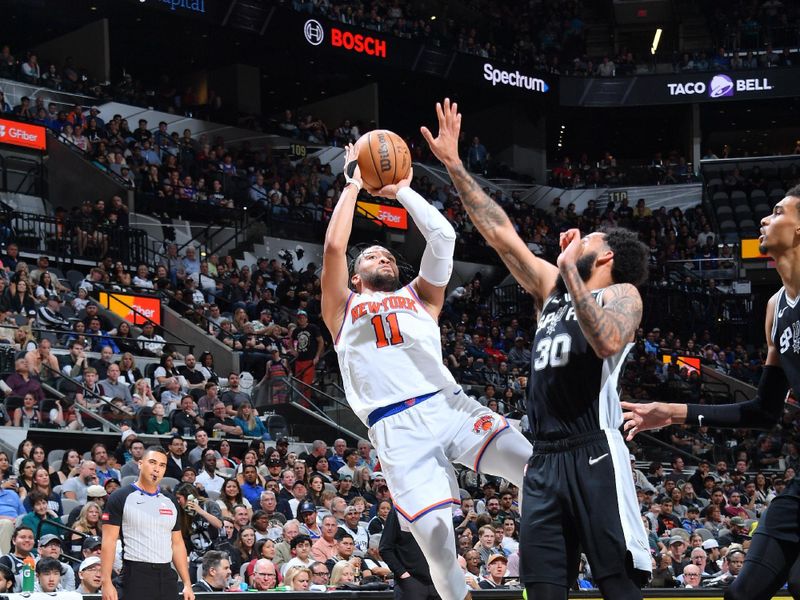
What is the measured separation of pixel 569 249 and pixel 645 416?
101 centimetres

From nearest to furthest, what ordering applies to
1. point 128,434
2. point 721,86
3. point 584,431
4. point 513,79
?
1. point 584,431
2. point 128,434
3. point 513,79
4. point 721,86

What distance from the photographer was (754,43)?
38.1 meters

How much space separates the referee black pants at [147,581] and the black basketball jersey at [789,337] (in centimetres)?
525

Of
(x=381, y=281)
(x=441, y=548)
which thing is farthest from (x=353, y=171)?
(x=441, y=548)

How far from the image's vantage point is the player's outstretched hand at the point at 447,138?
494cm

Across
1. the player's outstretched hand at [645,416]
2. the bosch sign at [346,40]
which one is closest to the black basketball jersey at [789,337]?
the player's outstretched hand at [645,416]

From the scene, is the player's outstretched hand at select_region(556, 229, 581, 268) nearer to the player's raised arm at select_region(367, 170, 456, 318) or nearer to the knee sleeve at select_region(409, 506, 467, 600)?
the player's raised arm at select_region(367, 170, 456, 318)

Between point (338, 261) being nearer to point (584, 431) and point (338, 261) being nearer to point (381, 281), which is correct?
point (381, 281)

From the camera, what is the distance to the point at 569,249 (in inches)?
168

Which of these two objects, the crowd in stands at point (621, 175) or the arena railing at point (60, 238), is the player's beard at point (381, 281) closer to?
the arena railing at point (60, 238)

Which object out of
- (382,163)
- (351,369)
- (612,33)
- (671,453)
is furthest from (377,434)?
(612,33)

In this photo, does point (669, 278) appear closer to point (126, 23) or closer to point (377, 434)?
point (126, 23)

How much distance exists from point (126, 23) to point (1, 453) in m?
20.2

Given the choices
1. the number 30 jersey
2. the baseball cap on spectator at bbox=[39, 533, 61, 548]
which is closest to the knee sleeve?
the number 30 jersey
